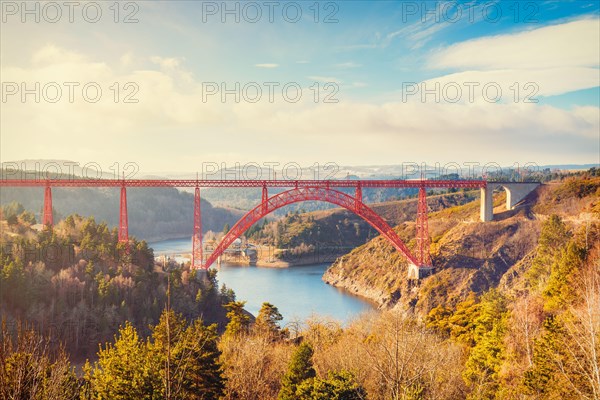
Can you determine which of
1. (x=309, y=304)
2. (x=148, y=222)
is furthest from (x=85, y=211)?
(x=309, y=304)

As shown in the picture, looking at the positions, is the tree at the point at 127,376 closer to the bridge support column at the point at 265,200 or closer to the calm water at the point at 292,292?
the calm water at the point at 292,292

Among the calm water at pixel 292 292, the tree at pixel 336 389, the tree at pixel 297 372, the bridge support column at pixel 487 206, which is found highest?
the bridge support column at pixel 487 206

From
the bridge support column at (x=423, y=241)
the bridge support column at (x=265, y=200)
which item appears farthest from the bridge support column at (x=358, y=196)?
the bridge support column at (x=265, y=200)

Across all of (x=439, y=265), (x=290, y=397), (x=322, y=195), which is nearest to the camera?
(x=290, y=397)

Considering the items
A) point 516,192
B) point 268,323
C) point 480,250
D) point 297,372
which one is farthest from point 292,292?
point 297,372

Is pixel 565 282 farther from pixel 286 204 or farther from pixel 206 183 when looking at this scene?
pixel 206 183

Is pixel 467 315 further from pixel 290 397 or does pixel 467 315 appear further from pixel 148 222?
pixel 148 222
